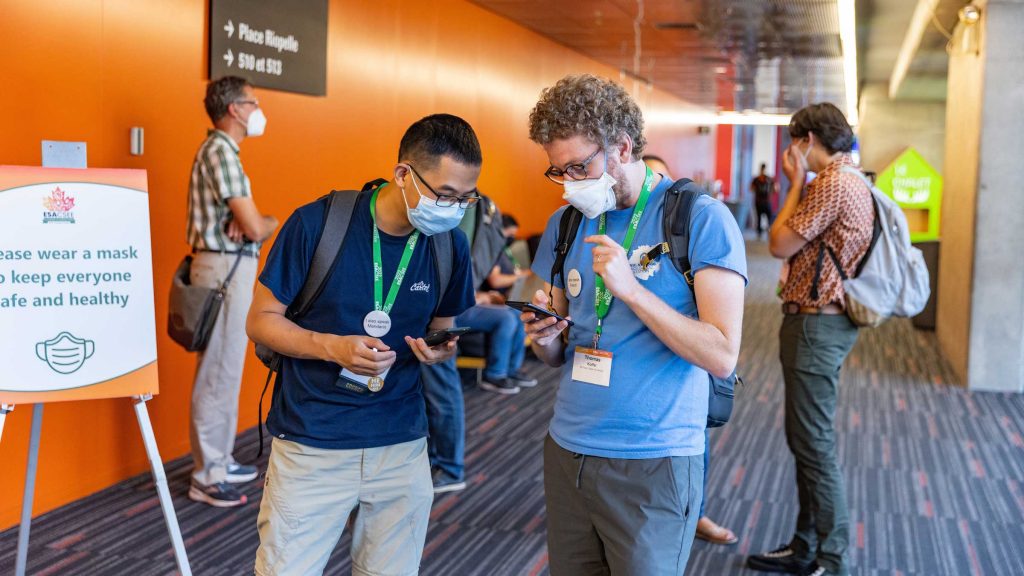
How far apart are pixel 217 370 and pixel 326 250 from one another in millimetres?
2406

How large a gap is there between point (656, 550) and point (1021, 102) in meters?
6.41

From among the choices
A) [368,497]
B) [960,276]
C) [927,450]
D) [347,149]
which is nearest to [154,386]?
[368,497]

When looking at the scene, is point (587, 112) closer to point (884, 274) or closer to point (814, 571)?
point (884, 274)

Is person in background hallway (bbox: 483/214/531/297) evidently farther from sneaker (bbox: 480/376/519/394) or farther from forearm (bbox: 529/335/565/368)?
forearm (bbox: 529/335/565/368)

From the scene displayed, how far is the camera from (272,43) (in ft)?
17.3

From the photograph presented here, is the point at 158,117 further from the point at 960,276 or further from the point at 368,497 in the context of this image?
the point at 960,276

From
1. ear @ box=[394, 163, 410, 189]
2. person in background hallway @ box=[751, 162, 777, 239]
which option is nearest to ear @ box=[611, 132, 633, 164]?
ear @ box=[394, 163, 410, 189]

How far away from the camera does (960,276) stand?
25.5ft

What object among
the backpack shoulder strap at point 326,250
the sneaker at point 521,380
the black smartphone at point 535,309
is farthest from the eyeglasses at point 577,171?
the sneaker at point 521,380

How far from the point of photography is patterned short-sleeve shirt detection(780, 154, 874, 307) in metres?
3.26

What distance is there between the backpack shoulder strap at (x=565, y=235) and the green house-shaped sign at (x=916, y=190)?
427 inches

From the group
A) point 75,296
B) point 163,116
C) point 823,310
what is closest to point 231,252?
point 163,116

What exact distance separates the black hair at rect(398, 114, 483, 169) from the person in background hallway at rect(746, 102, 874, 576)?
159 centimetres

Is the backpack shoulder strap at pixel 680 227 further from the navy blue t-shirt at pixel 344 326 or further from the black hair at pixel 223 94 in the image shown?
the black hair at pixel 223 94
